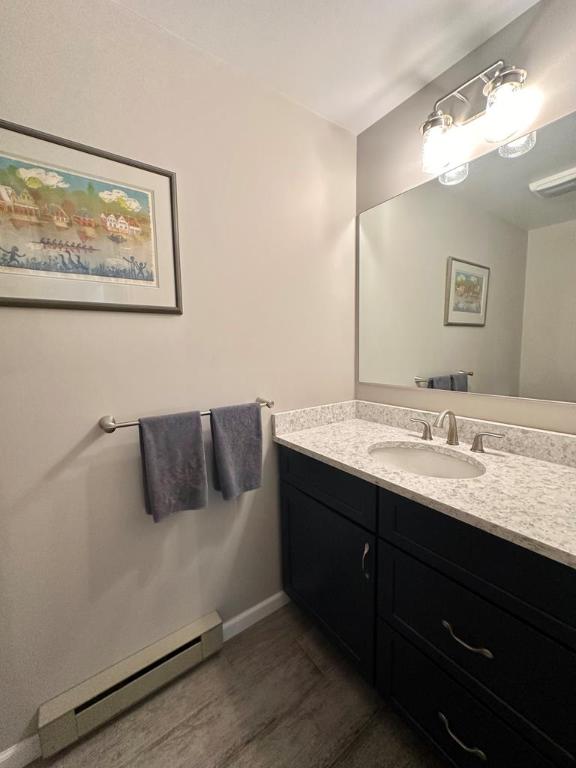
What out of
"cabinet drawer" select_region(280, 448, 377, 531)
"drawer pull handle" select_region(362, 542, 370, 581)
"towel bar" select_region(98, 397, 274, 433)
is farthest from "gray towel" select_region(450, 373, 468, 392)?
"towel bar" select_region(98, 397, 274, 433)

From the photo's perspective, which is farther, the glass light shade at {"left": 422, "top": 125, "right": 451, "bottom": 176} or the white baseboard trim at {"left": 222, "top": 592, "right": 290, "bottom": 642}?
the white baseboard trim at {"left": 222, "top": 592, "right": 290, "bottom": 642}

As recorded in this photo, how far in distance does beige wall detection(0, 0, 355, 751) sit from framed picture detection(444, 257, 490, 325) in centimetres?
57

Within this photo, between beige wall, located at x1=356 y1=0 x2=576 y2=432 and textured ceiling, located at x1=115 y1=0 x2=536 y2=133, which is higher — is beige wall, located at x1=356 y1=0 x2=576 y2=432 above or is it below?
below

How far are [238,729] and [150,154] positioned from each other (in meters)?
1.98

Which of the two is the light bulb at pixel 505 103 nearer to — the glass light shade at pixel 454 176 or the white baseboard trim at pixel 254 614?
the glass light shade at pixel 454 176

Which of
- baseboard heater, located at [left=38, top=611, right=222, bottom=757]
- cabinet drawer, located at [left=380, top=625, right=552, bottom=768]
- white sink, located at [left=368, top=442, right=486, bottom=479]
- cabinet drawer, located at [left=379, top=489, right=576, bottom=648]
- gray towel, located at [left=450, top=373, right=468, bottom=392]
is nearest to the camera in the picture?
cabinet drawer, located at [left=379, top=489, right=576, bottom=648]

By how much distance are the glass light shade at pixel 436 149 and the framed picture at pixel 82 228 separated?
3.31ft

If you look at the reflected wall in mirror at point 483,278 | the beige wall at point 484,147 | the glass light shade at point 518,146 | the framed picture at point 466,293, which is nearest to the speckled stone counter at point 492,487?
the beige wall at point 484,147

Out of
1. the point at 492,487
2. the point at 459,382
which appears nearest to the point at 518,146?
the point at 459,382

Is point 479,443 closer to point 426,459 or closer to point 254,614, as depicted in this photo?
point 426,459

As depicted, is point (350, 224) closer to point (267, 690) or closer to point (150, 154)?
point (150, 154)

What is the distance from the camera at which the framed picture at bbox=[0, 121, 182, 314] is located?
867mm

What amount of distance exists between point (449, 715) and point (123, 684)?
3.47ft

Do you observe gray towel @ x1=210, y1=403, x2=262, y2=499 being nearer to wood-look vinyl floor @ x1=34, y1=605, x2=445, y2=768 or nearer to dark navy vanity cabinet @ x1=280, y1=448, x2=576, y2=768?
dark navy vanity cabinet @ x1=280, y1=448, x2=576, y2=768
